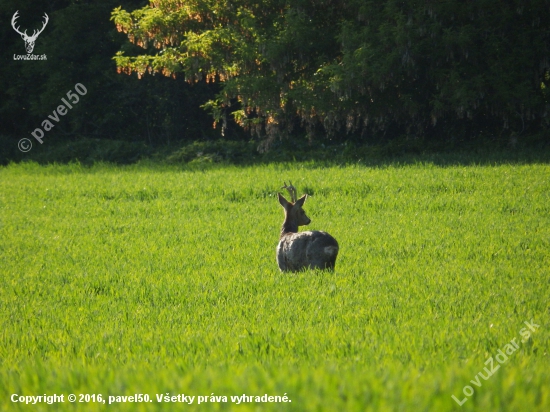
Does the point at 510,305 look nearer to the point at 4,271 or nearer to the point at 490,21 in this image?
the point at 4,271

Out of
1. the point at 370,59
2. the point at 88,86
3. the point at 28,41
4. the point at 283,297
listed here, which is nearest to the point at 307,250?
the point at 283,297

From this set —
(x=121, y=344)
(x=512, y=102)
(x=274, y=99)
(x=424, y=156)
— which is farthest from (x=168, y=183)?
(x=121, y=344)

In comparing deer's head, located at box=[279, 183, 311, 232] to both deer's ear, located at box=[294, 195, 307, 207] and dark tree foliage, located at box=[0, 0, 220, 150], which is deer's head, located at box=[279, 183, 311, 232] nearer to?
deer's ear, located at box=[294, 195, 307, 207]

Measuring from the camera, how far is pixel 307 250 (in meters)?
9.06

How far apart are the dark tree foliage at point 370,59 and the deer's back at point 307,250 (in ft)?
39.9

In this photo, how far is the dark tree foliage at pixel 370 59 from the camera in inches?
824

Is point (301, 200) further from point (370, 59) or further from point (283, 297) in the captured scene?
point (370, 59)

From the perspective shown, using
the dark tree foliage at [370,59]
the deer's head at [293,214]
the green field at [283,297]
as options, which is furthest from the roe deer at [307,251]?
the dark tree foliage at [370,59]

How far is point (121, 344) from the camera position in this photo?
6.49m

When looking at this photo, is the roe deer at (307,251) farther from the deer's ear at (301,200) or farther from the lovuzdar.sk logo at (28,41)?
the lovuzdar.sk logo at (28,41)

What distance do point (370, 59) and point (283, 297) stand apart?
1423 cm

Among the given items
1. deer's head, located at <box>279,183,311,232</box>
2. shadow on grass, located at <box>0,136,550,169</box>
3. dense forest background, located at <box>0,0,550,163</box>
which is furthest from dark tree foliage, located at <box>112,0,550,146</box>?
deer's head, located at <box>279,183,311,232</box>

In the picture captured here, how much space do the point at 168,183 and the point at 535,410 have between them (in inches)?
612

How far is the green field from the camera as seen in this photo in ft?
13.8
